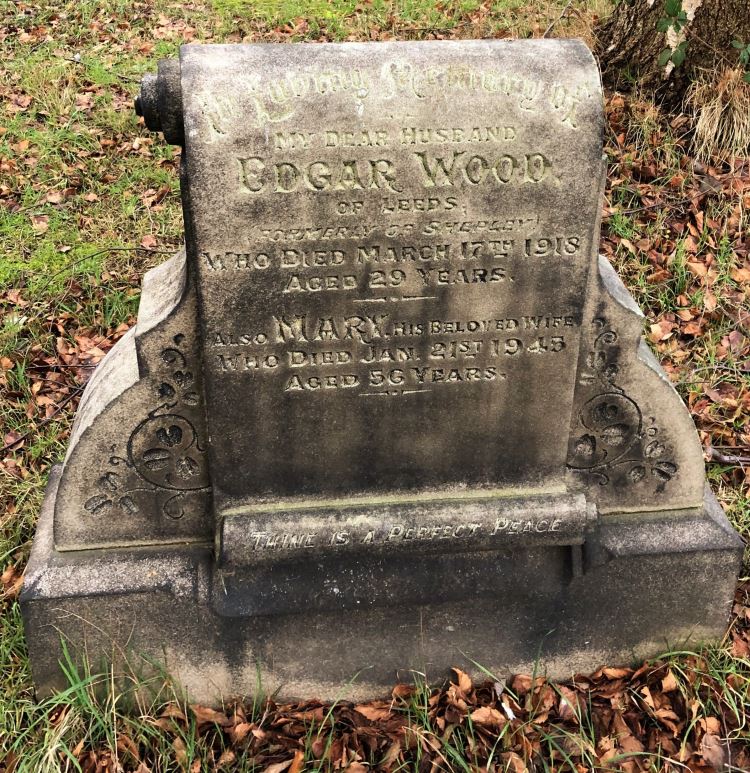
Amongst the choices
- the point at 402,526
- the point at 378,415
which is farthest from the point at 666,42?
the point at 402,526

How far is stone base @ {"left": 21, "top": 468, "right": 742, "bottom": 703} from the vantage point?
2947 millimetres

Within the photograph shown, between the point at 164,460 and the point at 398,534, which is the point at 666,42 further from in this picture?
the point at 164,460

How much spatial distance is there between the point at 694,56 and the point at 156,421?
500 centimetres

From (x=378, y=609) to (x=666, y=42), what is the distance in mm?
4994

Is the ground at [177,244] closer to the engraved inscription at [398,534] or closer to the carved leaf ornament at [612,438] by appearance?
the engraved inscription at [398,534]

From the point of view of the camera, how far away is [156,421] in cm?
282

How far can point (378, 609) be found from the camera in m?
3.07

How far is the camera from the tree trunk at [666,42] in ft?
19.0

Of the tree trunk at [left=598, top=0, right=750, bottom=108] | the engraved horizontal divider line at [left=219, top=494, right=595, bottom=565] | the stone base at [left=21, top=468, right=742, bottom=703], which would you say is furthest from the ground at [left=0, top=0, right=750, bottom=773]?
the engraved horizontal divider line at [left=219, top=494, right=595, bottom=565]

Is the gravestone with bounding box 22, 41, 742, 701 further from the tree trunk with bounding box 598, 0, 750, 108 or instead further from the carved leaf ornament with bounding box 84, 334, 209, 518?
the tree trunk with bounding box 598, 0, 750, 108

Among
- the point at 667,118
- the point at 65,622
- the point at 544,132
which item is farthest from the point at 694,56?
the point at 65,622

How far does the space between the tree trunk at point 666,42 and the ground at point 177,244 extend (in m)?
0.21

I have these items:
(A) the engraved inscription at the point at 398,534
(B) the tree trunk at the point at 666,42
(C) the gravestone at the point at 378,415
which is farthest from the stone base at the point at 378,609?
(B) the tree trunk at the point at 666,42

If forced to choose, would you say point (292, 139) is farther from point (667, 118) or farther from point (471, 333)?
point (667, 118)
